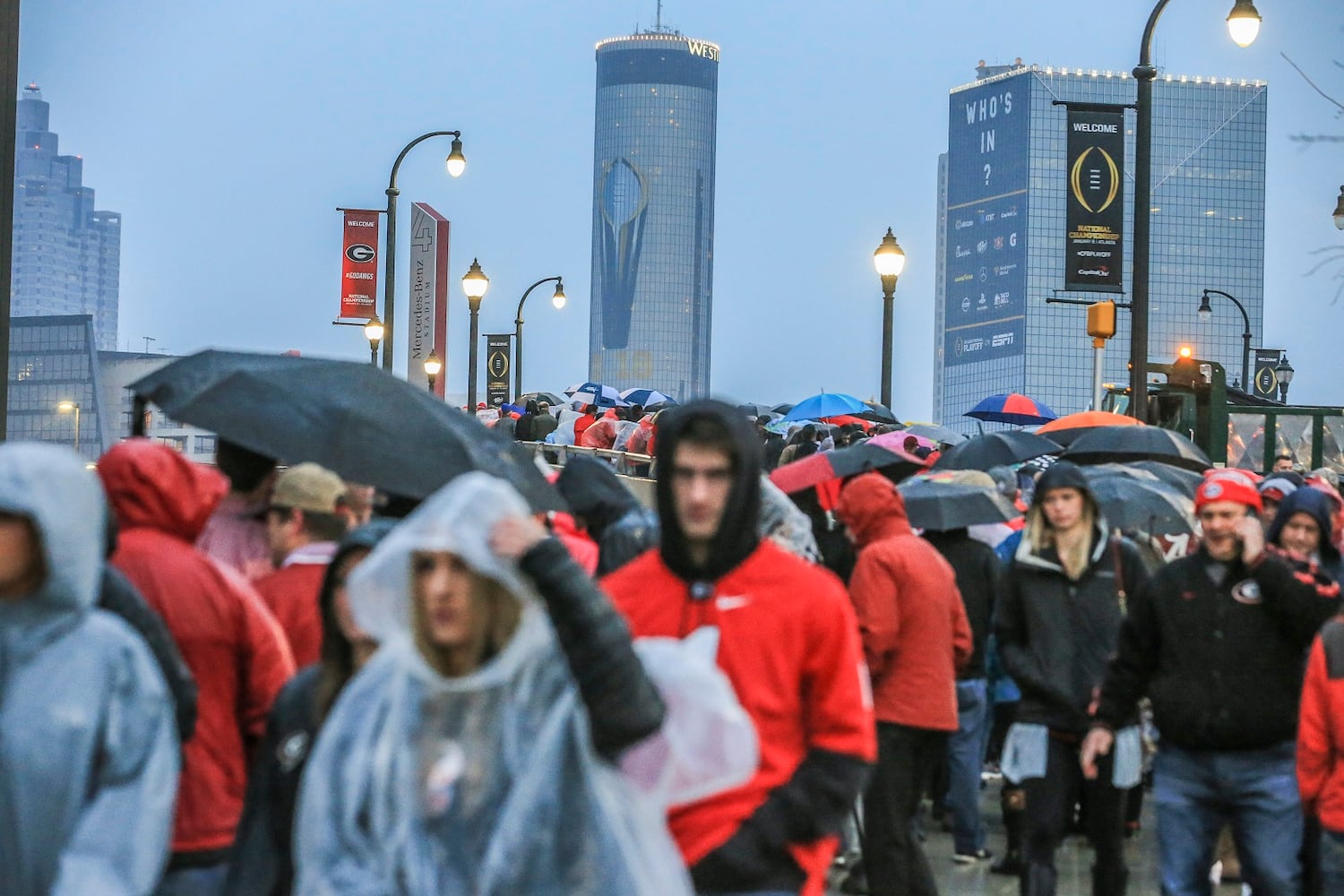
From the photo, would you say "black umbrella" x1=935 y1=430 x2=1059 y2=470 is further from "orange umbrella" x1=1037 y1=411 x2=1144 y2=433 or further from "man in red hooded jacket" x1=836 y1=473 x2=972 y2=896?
"man in red hooded jacket" x1=836 y1=473 x2=972 y2=896

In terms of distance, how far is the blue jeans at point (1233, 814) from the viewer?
683 cm

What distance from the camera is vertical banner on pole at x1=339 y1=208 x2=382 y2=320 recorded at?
35.8m

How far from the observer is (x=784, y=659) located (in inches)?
170

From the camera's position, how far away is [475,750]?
365 cm

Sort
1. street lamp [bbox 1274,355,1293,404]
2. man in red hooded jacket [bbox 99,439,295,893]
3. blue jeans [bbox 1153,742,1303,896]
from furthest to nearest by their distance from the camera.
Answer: street lamp [bbox 1274,355,1293,404] → blue jeans [bbox 1153,742,1303,896] → man in red hooded jacket [bbox 99,439,295,893]

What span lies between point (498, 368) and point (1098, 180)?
37721 millimetres

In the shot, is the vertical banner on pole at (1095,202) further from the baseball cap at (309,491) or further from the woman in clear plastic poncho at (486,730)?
the woman in clear plastic poncho at (486,730)

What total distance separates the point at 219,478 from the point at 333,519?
3.06 feet

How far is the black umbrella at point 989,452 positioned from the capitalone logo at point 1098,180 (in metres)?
4.11

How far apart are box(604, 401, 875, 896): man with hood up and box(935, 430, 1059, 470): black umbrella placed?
38.3 ft

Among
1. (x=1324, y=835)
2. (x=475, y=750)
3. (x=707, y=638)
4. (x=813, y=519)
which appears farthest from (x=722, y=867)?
(x=813, y=519)

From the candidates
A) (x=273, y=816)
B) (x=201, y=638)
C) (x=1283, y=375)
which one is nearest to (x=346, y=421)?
(x=201, y=638)

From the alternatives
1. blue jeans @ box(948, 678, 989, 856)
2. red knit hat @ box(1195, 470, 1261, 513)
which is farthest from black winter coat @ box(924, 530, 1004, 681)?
red knit hat @ box(1195, 470, 1261, 513)

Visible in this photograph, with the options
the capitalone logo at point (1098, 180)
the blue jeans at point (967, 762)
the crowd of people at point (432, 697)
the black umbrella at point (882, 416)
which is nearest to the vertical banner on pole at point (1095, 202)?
the capitalone logo at point (1098, 180)
